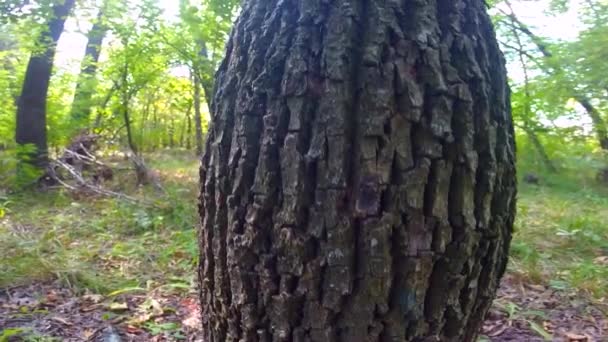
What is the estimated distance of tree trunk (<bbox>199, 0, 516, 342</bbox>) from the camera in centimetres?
96

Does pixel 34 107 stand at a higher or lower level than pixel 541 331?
higher

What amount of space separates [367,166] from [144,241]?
3.32 meters

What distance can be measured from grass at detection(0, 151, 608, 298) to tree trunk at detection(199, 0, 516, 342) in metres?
2.15

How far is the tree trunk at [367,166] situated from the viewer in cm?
96

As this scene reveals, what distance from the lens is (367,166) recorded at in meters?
0.96

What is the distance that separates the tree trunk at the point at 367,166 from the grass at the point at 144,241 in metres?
2.15

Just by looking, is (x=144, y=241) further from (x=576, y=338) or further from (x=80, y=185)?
(x=576, y=338)

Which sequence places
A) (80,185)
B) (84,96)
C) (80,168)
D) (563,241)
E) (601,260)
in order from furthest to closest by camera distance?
(84,96)
(80,168)
(80,185)
(563,241)
(601,260)

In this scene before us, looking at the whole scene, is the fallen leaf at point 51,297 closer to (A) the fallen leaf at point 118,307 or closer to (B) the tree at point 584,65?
(A) the fallen leaf at point 118,307

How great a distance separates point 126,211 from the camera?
4.69 metres

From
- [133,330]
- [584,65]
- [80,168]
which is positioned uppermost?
[584,65]

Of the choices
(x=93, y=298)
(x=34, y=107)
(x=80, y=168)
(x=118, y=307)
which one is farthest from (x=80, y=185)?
(x=118, y=307)

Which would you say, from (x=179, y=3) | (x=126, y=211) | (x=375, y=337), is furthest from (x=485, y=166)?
(x=179, y=3)

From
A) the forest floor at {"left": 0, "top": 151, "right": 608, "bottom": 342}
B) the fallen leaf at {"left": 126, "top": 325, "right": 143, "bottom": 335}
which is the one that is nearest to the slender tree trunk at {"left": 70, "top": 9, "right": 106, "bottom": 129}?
the forest floor at {"left": 0, "top": 151, "right": 608, "bottom": 342}
